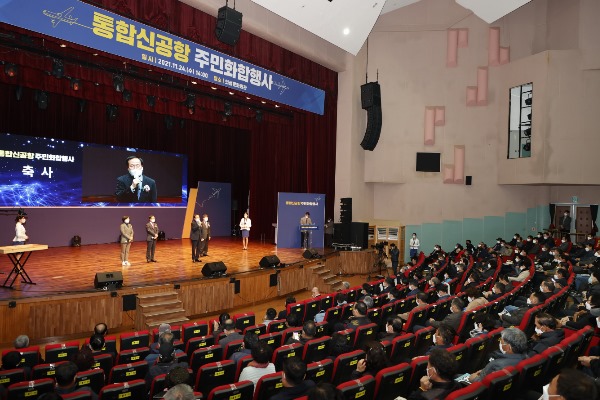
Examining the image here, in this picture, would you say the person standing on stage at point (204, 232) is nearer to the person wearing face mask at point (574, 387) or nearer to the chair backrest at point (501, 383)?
the chair backrest at point (501, 383)

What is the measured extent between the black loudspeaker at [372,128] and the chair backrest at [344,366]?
14.8 metres

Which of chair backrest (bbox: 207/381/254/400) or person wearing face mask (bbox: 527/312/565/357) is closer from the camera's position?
chair backrest (bbox: 207/381/254/400)

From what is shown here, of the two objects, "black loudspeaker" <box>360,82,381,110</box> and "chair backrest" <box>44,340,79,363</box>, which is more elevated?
"black loudspeaker" <box>360,82,381,110</box>

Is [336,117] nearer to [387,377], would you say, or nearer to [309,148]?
[309,148]

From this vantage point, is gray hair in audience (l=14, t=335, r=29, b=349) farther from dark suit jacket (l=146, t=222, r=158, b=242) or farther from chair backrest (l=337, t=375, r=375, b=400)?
dark suit jacket (l=146, t=222, r=158, b=242)

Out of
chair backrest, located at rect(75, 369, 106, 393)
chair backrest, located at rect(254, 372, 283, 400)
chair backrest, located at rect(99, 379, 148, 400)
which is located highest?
chair backrest, located at rect(254, 372, 283, 400)

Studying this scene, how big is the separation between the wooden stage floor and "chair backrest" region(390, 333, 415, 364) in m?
6.25

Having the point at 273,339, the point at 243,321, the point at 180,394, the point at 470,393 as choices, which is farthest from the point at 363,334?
the point at 180,394

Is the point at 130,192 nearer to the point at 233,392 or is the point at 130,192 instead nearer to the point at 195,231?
the point at 195,231

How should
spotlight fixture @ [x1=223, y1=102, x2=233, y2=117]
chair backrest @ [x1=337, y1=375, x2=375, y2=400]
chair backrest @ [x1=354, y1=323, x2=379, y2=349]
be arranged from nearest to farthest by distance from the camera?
chair backrest @ [x1=337, y1=375, x2=375, y2=400] < chair backrest @ [x1=354, y1=323, x2=379, y2=349] < spotlight fixture @ [x1=223, y1=102, x2=233, y2=117]

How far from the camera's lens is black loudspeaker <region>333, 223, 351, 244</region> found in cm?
1758

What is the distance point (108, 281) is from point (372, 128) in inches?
485

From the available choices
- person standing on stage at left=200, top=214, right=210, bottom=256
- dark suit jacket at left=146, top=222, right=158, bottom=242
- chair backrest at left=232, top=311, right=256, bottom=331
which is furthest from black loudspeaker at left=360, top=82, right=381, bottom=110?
chair backrest at left=232, top=311, right=256, bottom=331

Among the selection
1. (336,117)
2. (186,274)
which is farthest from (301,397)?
(336,117)
